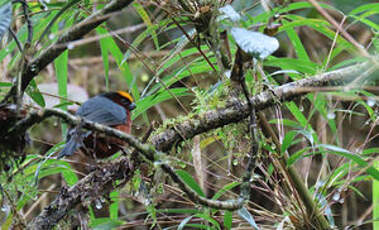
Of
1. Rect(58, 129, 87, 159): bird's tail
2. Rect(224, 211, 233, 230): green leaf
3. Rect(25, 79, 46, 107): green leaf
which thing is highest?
Rect(25, 79, 46, 107): green leaf

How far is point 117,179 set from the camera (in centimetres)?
121

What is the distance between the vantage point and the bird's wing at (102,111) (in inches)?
56.1

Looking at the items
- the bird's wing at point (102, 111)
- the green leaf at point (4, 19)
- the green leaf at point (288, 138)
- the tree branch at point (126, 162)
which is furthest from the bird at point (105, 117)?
the green leaf at point (288, 138)

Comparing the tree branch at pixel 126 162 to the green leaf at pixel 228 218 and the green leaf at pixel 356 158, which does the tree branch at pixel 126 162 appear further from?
the green leaf at pixel 228 218

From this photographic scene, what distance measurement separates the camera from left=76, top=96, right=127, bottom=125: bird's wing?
1.43m

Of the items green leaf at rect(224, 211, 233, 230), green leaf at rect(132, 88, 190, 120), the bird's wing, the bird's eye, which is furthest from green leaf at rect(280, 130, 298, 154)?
the bird's eye

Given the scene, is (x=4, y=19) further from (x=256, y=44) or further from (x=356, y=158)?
(x=356, y=158)

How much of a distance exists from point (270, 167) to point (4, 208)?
815mm

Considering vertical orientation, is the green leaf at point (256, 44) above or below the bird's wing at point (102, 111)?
above

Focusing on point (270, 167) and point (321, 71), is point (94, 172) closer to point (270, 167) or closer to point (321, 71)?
point (270, 167)

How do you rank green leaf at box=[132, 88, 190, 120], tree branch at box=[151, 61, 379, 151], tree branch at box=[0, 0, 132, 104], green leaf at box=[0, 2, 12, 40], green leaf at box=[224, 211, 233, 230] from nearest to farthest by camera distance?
green leaf at box=[0, 2, 12, 40] < tree branch at box=[0, 0, 132, 104] < tree branch at box=[151, 61, 379, 151] < green leaf at box=[224, 211, 233, 230] < green leaf at box=[132, 88, 190, 120]

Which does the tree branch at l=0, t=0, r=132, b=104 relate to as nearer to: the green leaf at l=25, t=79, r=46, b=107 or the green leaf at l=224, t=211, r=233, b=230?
the green leaf at l=25, t=79, r=46, b=107

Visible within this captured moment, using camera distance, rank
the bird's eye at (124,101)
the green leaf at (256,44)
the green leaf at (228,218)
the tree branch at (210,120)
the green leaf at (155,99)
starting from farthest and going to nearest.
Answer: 1. the bird's eye at (124,101)
2. the green leaf at (155,99)
3. the green leaf at (228,218)
4. the tree branch at (210,120)
5. the green leaf at (256,44)

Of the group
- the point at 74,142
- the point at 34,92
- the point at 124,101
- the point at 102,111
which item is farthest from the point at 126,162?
the point at 124,101
